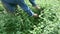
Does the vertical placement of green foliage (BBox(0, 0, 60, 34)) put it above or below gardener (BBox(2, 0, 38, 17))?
below

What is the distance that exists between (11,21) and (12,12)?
254mm

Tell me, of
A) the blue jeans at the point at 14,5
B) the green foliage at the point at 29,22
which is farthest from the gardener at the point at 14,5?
the green foliage at the point at 29,22

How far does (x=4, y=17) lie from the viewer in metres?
4.15

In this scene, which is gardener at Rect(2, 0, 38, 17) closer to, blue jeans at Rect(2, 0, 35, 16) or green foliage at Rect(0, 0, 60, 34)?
blue jeans at Rect(2, 0, 35, 16)

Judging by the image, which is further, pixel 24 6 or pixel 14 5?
pixel 14 5

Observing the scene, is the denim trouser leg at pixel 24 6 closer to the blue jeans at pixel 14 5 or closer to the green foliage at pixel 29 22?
the blue jeans at pixel 14 5

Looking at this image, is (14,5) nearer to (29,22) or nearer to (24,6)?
(24,6)

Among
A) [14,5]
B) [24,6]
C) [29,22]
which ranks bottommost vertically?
[29,22]

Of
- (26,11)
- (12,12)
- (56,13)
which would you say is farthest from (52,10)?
(12,12)

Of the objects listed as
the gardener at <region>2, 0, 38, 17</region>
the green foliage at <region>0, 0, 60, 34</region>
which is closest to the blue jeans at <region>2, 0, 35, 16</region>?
the gardener at <region>2, 0, 38, 17</region>

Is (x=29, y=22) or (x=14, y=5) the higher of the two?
Answer: (x=14, y=5)

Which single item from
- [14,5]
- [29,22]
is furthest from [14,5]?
[29,22]

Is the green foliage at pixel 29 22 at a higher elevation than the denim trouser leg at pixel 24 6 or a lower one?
lower

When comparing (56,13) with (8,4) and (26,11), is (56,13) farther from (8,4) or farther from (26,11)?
(8,4)
